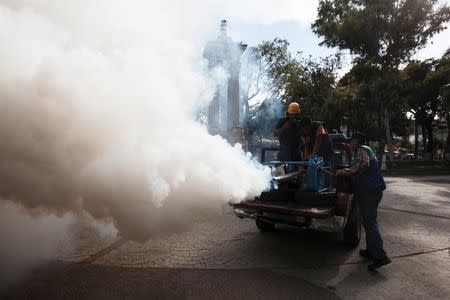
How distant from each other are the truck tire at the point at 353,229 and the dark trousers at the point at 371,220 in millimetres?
621

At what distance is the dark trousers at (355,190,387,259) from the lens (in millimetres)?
5316

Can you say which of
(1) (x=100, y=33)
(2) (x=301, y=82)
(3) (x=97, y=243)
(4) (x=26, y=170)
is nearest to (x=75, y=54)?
(1) (x=100, y=33)

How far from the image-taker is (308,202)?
5.97 m

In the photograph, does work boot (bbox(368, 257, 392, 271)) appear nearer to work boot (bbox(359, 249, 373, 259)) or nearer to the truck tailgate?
work boot (bbox(359, 249, 373, 259))

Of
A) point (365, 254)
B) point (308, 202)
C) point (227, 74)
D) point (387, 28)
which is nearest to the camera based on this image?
point (365, 254)

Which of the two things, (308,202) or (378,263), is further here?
(308,202)

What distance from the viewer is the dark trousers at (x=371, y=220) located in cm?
532

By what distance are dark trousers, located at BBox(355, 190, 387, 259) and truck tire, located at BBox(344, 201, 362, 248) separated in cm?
62

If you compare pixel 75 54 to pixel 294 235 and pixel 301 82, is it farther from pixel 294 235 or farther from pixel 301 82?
pixel 301 82

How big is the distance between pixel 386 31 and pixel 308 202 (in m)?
23.8

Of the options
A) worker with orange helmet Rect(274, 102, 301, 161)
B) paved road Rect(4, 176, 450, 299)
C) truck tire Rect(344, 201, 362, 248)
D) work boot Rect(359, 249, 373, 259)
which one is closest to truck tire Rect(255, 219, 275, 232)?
paved road Rect(4, 176, 450, 299)

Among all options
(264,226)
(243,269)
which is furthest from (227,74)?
(243,269)

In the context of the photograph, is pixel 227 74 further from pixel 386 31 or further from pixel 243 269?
pixel 386 31

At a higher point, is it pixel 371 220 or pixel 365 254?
pixel 371 220
